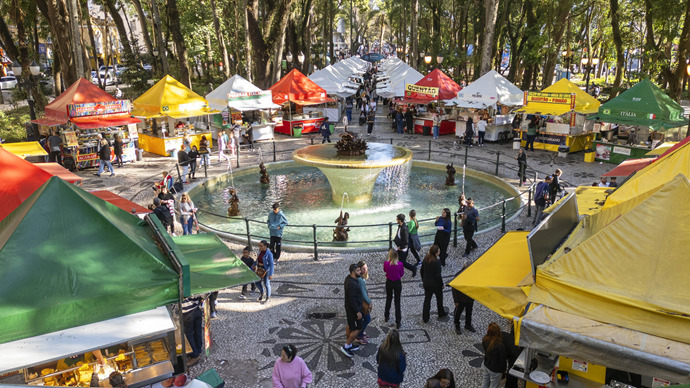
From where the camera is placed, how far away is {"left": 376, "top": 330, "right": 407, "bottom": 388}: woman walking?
6.29 m

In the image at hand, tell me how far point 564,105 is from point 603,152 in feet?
9.23

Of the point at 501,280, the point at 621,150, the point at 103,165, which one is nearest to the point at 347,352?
the point at 501,280

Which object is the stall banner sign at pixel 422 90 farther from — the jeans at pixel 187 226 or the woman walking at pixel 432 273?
the woman walking at pixel 432 273

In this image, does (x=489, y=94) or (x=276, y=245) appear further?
(x=489, y=94)

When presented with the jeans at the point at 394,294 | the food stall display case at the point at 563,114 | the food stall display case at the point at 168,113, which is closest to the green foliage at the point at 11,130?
the food stall display case at the point at 168,113

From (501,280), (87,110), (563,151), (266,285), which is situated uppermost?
(87,110)

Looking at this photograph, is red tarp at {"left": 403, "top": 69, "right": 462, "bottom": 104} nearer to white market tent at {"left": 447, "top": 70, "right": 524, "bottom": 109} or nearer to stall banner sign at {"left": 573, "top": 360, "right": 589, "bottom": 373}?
white market tent at {"left": 447, "top": 70, "right": 524, "bottom": 109}

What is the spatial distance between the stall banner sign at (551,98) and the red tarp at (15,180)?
20029mm

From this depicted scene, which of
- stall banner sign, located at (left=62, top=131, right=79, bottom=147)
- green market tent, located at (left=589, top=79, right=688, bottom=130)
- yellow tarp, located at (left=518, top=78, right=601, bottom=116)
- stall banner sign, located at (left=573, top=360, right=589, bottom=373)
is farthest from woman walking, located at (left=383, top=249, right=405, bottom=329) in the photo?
stall banner sign, located at (left=62, top=131, right=79, bottom=147)

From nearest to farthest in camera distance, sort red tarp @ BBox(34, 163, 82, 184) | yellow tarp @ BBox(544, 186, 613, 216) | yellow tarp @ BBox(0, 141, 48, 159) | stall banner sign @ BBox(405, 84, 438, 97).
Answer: yellow tarp @ BBox(544, 186, 613, 216) < red tarp @ BBox(34, 163, 82, 184) < yellow tarp @ BBox(0, 141, 48, 159) < stall banner sign @ BBox(405, 84, 438, 97)

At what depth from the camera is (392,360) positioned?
20.7 ft

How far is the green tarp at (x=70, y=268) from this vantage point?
18.3ft

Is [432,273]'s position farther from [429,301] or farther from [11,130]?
[11,130]

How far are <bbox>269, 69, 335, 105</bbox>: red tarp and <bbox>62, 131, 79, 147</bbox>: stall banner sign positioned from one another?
10284 mm
